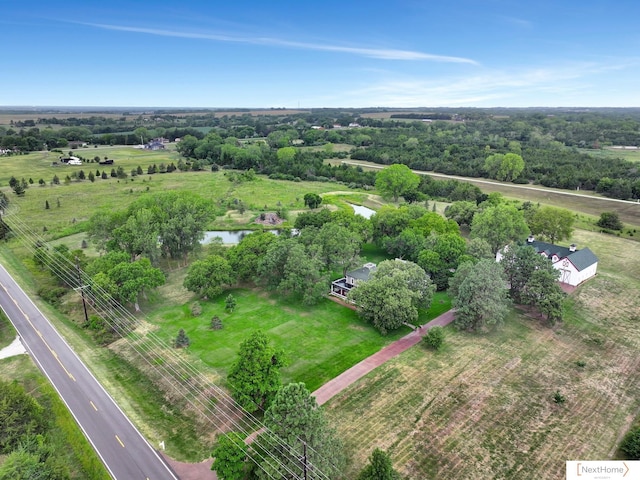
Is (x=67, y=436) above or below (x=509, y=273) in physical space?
below

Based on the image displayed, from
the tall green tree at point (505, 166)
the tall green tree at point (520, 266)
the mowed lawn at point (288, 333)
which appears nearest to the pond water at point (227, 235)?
the mowed lawn at point (288, 333)

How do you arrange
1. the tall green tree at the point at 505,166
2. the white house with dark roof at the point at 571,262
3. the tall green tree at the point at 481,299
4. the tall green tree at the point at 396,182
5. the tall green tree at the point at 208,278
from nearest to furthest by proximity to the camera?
the tall green tree at the point at 481,299 < the tall green tree at the point at 208,278 < the white house with dark roof at the point at 571,262 < the tall green tree at the point at 396,182 < the tall green tree at the point at 505,166

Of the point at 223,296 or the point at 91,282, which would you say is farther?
the point at 223,296

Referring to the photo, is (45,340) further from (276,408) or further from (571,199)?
(571,199)

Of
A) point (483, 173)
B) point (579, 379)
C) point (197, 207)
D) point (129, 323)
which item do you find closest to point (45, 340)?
point (129, 323)

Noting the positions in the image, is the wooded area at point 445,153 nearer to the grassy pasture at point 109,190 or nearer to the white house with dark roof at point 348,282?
the grassy pasture at point 109,190

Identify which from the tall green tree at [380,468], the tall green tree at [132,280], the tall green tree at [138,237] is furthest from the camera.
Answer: the tall green tree at [138,237]

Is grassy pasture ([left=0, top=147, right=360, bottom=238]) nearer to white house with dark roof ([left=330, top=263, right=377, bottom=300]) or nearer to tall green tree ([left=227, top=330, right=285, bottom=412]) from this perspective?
white house with dark roof ([left=330, top=263, right=377, bottom=300])
